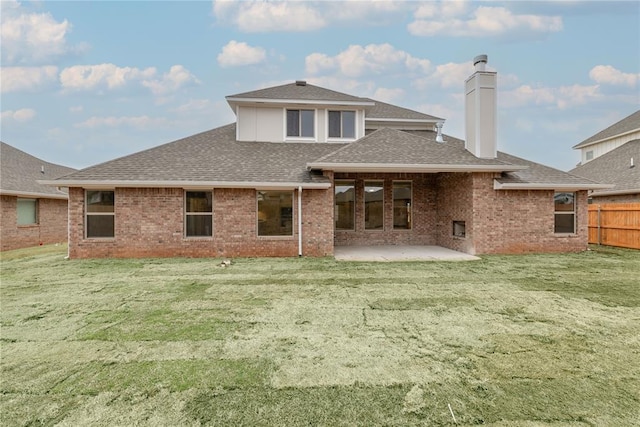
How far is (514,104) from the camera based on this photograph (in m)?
19.0

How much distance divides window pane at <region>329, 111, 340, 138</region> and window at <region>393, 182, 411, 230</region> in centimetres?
341

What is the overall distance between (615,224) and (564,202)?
4.12m

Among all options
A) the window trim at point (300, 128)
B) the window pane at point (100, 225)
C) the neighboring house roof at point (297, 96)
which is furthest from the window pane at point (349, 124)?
the window pane at point (100, 225)

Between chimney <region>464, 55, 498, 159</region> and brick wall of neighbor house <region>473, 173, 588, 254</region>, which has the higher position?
chimney <region>464, 55, 498, 159</region>

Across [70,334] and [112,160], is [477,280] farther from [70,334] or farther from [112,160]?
[112,160]

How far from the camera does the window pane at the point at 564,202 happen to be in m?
11.6

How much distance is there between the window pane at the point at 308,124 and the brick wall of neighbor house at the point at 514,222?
267 inches

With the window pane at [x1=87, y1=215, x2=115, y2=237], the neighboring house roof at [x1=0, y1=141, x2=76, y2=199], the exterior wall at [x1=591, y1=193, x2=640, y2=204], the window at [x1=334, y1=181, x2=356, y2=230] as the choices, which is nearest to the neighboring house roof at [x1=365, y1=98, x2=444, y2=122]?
the window at [x1=334, y1=181, x2=356, y2=230]

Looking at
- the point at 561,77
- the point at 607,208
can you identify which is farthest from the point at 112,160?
→ the point at 561,77

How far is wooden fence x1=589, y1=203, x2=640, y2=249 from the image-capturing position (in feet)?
41.8

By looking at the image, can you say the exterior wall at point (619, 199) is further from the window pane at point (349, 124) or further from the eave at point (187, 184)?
the eave at point (187, 184)

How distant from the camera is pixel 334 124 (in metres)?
14.1

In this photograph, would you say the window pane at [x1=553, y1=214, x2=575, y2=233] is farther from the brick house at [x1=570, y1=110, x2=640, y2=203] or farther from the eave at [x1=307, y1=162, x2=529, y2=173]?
the eave at [x1=307, y1=162, x2=529, y2=173]

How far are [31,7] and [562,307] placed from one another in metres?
20.4
